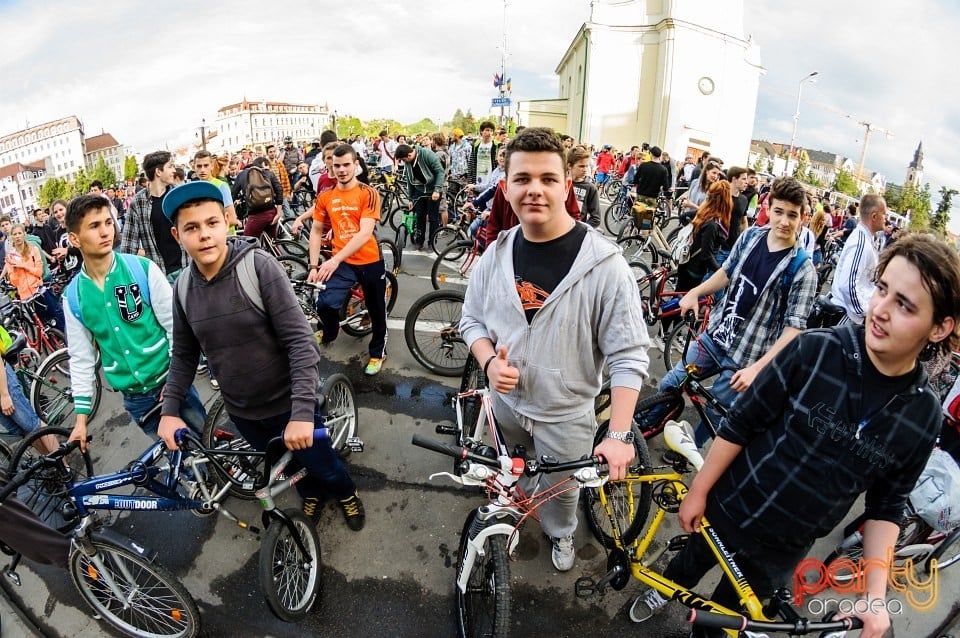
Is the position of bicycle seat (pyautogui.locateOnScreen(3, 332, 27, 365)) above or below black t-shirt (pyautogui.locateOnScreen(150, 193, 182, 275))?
below

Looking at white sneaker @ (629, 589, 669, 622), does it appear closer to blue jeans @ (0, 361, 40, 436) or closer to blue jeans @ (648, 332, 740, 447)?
blue jeans @ (648, 332, 740, 447)

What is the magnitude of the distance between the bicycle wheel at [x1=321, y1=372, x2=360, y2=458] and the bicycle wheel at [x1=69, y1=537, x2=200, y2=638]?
1.42m

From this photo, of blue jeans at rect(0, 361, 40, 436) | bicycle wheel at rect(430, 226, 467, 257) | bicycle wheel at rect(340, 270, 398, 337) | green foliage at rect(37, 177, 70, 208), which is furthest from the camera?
green foliage at rect(37, 177, 70, 208)

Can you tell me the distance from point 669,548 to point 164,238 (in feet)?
18.0

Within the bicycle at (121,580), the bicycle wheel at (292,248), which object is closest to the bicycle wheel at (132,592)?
the bicycle at (121,580)

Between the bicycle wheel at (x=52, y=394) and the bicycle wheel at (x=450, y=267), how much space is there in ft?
13.7

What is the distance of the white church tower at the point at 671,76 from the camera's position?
35625mm

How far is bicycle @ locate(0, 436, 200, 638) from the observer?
242 centimetres

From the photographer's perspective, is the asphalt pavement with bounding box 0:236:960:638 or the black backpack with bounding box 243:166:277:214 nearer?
the asphalt pavement with bounding box 0:236:960:638

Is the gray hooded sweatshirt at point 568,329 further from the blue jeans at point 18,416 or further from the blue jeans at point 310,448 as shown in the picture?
the blue jeans at point 18,416

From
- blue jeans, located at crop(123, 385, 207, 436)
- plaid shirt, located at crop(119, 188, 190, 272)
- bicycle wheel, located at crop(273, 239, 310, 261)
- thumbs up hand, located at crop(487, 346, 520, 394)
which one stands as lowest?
blue jeans, located at crop(123, 385, 207, 436)

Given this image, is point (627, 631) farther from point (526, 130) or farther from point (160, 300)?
point (160, 300)

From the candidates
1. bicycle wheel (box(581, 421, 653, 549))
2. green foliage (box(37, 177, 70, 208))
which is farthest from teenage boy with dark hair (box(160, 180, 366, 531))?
green foliage (box(37, 177, 70, 208))

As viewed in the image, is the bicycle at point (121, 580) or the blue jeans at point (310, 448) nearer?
the bicycle at point (121, 580)
